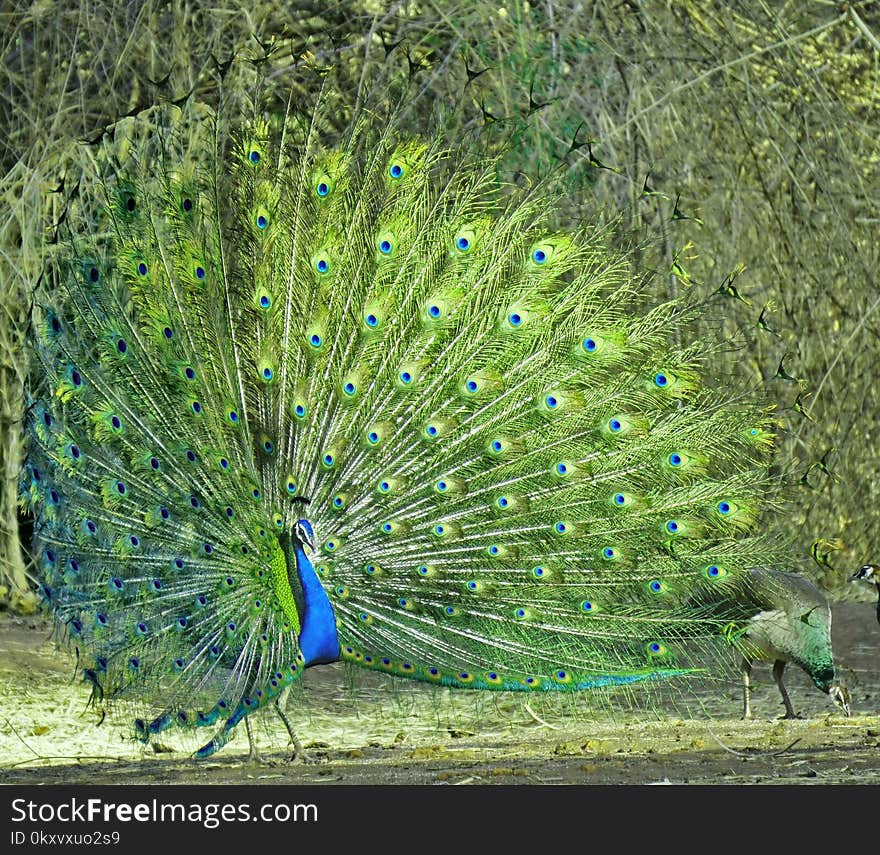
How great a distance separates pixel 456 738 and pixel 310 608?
117cm

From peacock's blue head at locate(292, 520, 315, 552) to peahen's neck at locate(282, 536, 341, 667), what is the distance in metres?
0.03

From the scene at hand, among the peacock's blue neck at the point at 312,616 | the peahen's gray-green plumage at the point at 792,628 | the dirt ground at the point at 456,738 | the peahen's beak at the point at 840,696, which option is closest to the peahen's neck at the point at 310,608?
the peacock's blue neck at the point at 312,616

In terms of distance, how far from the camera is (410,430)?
559cm

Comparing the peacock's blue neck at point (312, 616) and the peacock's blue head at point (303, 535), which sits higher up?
the peacock's blue head at point (303, 535)

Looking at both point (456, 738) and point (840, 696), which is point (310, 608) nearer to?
point (456, 738)

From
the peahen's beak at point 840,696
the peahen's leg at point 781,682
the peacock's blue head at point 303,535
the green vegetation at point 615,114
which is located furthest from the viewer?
the green vegetation at point 615,114

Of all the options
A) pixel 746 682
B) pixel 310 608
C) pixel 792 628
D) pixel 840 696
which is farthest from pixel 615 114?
pixel 310 608

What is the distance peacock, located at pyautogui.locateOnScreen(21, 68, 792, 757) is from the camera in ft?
18.1

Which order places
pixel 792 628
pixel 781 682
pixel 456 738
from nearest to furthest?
pixel 792 628 → pixel 456 738 → pixel 781 682

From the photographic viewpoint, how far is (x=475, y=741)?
6.13 meters

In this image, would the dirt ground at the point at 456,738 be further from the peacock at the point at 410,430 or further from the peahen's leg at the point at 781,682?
the peacock at the point at 410,430

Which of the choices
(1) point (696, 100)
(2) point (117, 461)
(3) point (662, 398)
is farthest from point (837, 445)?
(2) point (117, 461)

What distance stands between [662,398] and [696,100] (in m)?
2.52

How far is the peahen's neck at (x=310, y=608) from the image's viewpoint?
537 cm
